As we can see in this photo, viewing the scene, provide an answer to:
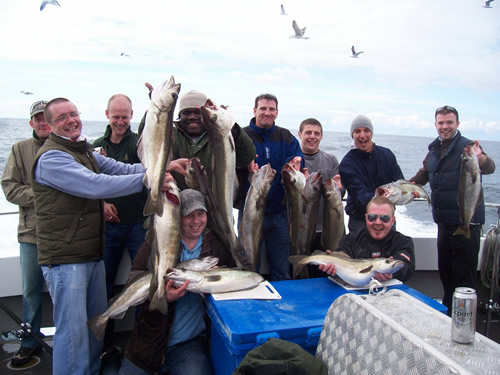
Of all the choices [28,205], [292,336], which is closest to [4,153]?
[28,205]

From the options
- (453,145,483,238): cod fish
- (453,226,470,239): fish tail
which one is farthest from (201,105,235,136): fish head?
(453,226,470,239): fish tail

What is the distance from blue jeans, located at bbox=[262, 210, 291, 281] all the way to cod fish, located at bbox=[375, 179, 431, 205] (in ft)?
3.24

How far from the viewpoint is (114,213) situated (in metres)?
3.86

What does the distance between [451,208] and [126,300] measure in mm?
3356

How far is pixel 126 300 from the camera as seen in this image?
3002 millimetres

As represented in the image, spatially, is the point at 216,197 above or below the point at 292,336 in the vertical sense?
above

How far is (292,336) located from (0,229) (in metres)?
7.30

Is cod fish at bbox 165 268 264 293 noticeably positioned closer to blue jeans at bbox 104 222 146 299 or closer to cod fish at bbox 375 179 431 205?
blue jeans at bbox 104 222 146 299

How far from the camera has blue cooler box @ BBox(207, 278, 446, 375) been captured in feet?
7.48

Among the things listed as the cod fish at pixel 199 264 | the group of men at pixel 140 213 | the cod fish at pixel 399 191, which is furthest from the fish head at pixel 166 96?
the cod fish at pixel 399 191

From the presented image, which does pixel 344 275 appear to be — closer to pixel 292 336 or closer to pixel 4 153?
pixel 292 336

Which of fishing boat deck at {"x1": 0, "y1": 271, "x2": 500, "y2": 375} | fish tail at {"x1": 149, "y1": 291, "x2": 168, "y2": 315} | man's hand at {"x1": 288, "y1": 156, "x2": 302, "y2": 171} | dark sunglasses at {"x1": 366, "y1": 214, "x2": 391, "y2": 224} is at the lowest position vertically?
fishing boat deck at {"x1": 0, "y1": 271, "x2": 500, "y2": 375}

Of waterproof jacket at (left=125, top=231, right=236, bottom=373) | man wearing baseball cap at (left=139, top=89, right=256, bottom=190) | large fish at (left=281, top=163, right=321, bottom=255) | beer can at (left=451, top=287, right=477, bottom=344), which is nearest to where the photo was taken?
beer can at (left=451, top=287, right=477, bottom=344)

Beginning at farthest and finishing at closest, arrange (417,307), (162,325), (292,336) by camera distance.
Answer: (162,325) < (292,336) < (417,307)
